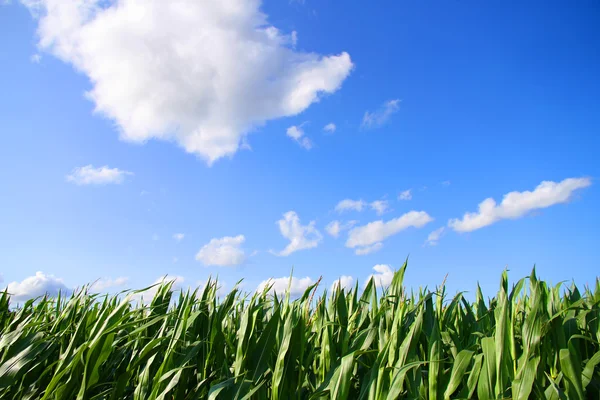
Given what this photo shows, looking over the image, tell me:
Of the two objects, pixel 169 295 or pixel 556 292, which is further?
pixel 169 295

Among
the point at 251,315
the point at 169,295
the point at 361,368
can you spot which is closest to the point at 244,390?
the point at 251,315

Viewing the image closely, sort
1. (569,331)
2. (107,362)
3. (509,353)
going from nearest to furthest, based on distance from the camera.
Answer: (509,353) → (569,331) → (107,362)

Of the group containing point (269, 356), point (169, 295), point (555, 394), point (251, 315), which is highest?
point (169, 295)

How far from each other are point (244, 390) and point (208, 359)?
1.64 ft

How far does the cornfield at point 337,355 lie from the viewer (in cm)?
172

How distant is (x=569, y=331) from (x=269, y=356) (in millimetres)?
1470

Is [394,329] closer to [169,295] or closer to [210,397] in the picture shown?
[210,397]

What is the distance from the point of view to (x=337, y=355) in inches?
89.0

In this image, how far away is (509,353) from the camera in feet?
6.15

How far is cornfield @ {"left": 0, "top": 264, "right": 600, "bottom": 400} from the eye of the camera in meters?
1.72

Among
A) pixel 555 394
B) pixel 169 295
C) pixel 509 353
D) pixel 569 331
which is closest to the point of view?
pixel 555 394

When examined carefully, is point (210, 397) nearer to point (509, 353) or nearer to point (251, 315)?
point (251, 315)

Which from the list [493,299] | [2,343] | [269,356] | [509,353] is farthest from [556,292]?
[2,343]

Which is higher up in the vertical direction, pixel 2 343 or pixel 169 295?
pixel 169 295
